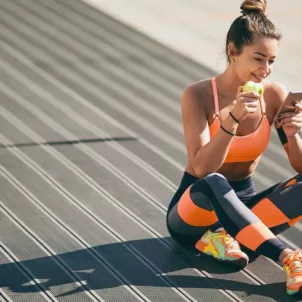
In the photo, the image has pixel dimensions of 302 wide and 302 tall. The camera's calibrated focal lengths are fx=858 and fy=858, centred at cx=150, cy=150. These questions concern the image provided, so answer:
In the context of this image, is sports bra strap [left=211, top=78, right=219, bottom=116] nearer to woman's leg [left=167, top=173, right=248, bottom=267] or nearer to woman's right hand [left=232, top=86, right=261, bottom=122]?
woman's right hand [left=232, top=86, right=261, bottom=122]

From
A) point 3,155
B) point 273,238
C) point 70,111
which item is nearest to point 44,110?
point 70,111

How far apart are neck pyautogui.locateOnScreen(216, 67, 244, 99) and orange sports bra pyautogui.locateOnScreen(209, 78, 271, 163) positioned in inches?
1.8

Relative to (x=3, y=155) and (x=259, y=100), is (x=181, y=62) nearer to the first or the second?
(x=3, y=155)

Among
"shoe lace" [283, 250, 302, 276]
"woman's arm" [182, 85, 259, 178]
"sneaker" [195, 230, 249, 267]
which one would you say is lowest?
"sneaker" [195, 230, 249, 267]

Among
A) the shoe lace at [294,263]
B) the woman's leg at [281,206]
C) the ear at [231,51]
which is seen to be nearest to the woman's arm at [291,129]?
the woman's leg at [281,206]

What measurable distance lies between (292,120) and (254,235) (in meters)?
0.62

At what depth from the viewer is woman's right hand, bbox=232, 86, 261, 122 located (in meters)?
4.01

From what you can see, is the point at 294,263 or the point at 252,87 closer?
the point at 294,263

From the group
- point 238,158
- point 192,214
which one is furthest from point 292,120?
point 192,214

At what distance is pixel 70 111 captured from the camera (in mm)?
6336

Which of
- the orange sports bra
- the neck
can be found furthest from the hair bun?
the orange sports bra

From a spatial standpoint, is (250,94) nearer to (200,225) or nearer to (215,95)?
(215,95)

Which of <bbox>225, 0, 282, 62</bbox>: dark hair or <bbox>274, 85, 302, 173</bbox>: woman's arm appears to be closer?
<bbox>225, 0, 282, 62</bbox>: dark hair

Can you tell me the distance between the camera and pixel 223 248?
14.0ft
